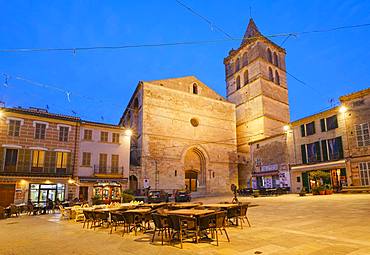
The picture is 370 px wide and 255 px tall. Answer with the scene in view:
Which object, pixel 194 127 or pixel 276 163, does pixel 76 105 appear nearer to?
pixel 194 127

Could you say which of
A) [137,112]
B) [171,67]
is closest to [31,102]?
[171,67]

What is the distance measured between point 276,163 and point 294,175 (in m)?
2.10

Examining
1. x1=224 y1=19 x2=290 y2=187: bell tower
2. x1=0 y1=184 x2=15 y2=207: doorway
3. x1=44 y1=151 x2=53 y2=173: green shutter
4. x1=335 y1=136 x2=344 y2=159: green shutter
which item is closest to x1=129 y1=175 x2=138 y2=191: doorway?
x1=44 y1=151 x2=53 y2=173: green shutter

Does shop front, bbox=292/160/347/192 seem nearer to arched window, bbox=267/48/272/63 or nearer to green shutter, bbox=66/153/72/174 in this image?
green shutter, bbox=66/153/72/174

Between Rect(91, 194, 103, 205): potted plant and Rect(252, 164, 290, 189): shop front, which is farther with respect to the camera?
Rect(252, 164, 290, 189): shop front

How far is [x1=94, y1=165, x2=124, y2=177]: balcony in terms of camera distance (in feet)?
67.4

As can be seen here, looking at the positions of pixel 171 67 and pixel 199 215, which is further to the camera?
pixel 171 67

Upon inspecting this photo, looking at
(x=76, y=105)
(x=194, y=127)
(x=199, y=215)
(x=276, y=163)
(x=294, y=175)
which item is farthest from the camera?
(x=76, y=105)

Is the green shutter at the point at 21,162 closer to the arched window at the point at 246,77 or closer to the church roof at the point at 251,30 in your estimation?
the arched window at the point at 246,77

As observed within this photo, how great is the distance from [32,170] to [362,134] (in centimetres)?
2310

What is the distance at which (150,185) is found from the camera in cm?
2469

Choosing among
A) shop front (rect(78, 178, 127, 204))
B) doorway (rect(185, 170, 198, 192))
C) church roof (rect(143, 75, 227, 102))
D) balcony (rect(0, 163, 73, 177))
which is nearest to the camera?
balcony (rect(0, 163, 73, 177))

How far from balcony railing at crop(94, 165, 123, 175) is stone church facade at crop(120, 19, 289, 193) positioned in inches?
93.8

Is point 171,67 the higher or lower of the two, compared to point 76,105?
higher
